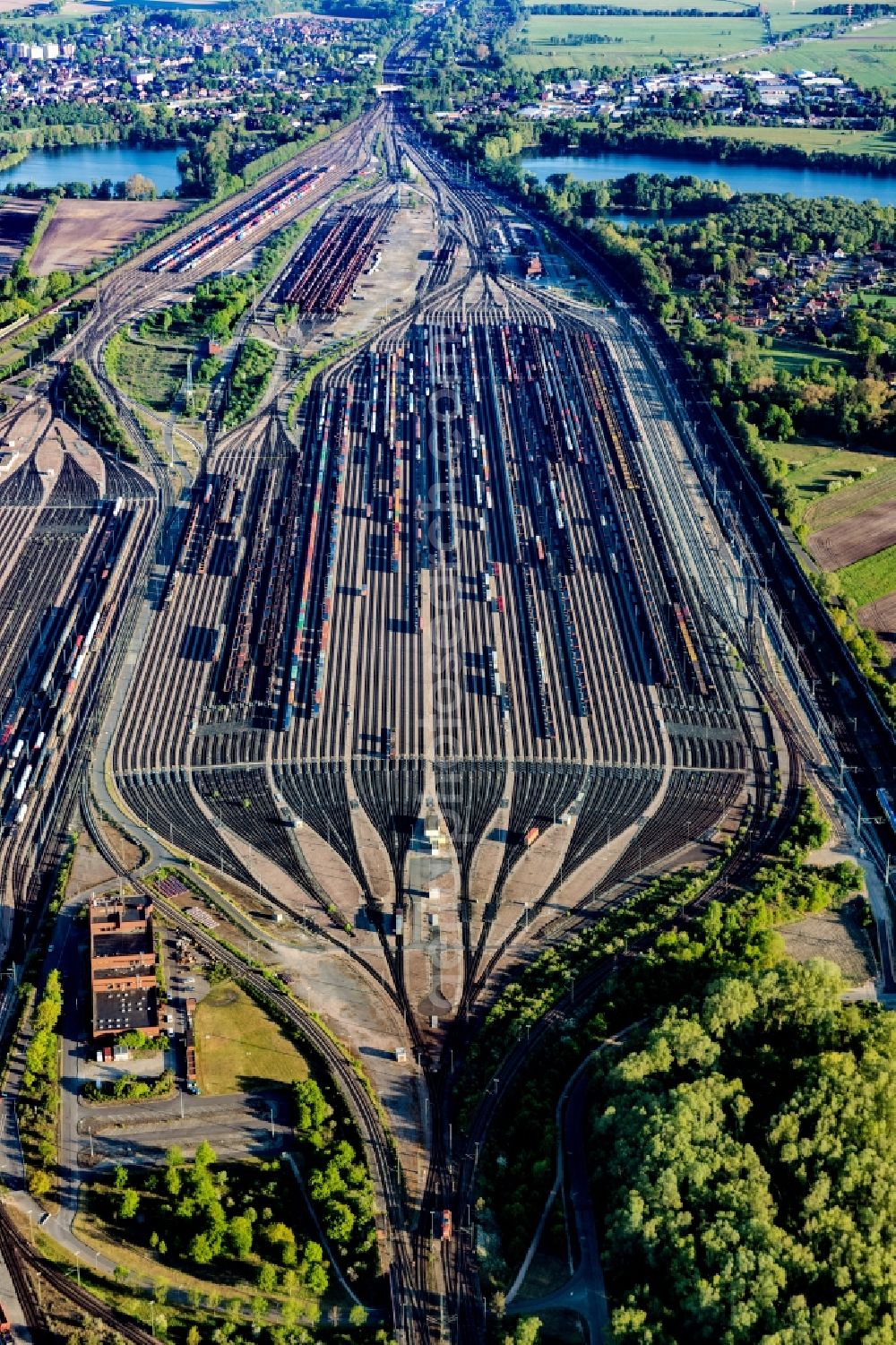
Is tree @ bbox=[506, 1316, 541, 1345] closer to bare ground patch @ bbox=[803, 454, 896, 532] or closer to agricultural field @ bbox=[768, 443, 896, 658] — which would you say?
agricultural field @ bbox=[768, 443, 896, 658]

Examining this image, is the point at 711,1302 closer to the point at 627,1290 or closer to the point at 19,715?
the point at 627,1290

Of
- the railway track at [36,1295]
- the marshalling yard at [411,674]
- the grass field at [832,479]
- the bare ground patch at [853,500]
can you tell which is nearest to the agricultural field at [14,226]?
the marshalling yard at [411,674]

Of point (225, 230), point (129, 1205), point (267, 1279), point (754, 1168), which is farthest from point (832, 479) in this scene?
point (225, 230)

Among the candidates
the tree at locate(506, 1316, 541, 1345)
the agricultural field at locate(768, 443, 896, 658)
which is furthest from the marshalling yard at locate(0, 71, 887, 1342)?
the agricultural field at locate(768, 443, 896, 658)

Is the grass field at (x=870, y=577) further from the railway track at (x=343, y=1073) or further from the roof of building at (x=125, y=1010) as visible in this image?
the roof of building at (x=125, y=1010)

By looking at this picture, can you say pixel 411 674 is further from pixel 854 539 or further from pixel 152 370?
pixel 152 370

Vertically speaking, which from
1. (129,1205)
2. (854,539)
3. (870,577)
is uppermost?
(854,539)
